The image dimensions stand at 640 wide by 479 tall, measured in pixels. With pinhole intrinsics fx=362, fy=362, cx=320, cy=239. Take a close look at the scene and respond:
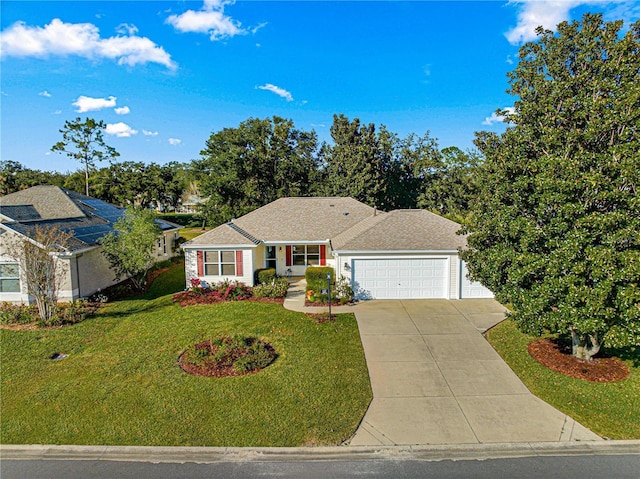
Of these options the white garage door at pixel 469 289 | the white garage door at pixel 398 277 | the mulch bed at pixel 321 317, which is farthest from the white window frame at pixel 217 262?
the white garage door at pixel 469 289

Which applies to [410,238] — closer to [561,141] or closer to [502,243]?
[502,243]

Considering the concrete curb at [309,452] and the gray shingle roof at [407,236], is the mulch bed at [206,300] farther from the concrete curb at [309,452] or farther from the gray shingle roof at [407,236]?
the concrete curb at [309,452]

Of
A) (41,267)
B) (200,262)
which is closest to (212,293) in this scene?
(200,262)

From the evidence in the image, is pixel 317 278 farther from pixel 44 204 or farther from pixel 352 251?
pixel 44 204

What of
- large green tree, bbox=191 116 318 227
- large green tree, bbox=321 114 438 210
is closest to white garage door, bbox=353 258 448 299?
large green tree, bbox=191 116 318 227

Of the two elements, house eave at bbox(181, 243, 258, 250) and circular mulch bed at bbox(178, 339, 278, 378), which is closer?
circular mulch bed at bbox(178, 339, 278, 378)

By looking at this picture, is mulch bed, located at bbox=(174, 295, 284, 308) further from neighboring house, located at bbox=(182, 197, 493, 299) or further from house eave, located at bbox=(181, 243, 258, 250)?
house eave, located at bbox=(181, 243, 258, 250)
